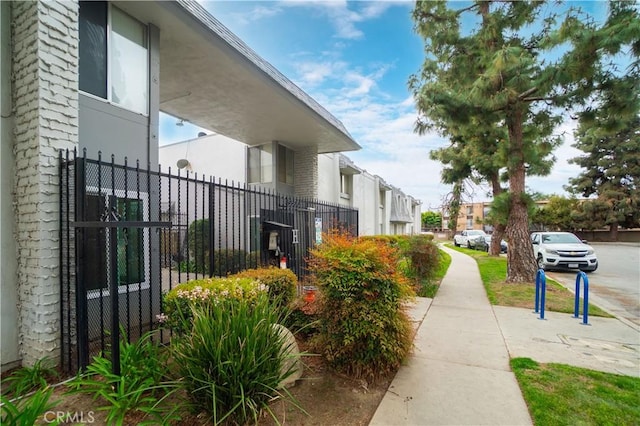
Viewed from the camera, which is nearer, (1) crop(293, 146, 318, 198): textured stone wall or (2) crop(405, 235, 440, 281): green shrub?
(2) crop(405, 235, 440, 281): green shrub

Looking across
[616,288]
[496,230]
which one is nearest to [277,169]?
[616,288]

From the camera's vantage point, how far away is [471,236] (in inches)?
1208

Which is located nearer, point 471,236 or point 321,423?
point 321,423

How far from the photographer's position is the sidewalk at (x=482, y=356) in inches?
116

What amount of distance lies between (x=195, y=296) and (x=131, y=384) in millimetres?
1031

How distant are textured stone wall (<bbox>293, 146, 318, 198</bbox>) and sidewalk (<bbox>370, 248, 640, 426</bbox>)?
6.23 metres

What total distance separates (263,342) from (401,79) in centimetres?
1196

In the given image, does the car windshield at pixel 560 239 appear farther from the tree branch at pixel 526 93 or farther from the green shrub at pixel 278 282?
the green shrub at pixel 278 282

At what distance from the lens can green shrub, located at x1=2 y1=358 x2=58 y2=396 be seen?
311 cm

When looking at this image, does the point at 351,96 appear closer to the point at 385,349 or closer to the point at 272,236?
the point at 272,236

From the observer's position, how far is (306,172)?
470 inches

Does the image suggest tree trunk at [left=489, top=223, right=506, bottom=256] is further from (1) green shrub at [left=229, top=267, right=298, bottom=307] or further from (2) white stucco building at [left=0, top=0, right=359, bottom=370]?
(1) green shrub at [left=229, top=267, right=298, bottom=307]

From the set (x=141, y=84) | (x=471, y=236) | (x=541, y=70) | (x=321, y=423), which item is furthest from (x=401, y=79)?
(x=471, y=236)
